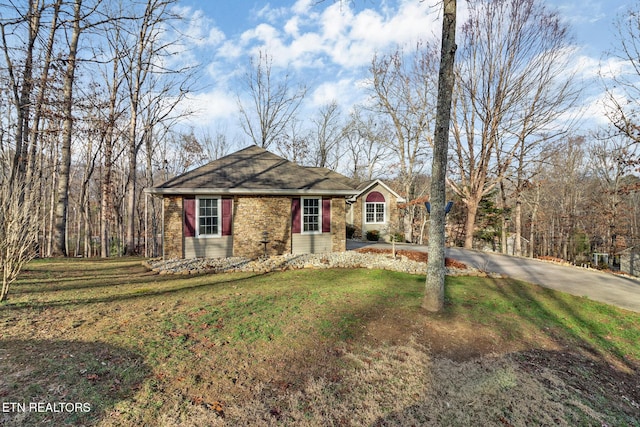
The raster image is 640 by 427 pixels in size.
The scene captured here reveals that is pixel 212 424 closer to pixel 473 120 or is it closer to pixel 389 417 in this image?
pixel 389 417

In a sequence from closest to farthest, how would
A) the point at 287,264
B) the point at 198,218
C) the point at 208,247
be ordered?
1. the point at 287,264
2. the point at 198,218
3. the point at 208,247

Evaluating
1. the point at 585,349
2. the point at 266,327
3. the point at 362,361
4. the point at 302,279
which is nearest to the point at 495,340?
the point at 585,349

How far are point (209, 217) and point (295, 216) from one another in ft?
10.9

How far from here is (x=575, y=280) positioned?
25.7ft

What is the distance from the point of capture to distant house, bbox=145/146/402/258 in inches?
396

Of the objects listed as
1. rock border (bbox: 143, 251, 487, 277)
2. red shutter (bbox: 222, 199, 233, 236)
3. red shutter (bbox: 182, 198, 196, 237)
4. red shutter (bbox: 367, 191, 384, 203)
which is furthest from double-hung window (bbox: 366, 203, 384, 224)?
red shutter (bbox: 182, 198, 196, 237)

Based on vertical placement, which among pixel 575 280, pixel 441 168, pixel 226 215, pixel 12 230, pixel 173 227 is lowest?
pixel 575 280

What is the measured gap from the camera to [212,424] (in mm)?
2383

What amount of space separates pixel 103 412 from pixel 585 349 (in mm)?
6228

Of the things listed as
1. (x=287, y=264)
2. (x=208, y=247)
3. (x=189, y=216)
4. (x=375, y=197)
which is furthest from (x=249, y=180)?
(x=375, y=197)

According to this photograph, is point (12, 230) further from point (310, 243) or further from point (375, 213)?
point (375, 213)

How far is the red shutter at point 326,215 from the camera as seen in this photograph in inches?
461

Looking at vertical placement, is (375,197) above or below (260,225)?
above

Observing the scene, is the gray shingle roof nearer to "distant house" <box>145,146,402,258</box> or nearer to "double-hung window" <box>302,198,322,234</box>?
"distant house" <box>145,146,402,258</box>
